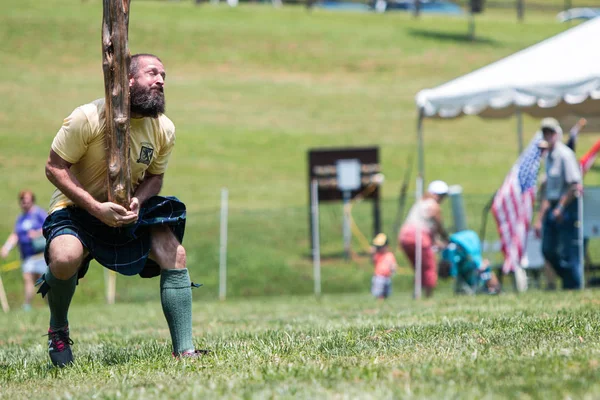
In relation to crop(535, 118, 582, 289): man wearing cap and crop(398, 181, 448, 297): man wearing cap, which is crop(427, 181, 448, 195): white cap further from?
crop(535, 118, 582, 289): man wearing cap

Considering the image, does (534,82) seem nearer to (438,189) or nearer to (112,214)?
(438,189)

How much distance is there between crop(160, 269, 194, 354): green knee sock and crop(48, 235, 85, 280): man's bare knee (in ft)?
1.56

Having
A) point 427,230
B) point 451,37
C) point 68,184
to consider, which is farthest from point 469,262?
point 451,37

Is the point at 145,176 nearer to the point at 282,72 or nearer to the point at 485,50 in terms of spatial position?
the point at 282,72

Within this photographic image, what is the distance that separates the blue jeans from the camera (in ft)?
38.8

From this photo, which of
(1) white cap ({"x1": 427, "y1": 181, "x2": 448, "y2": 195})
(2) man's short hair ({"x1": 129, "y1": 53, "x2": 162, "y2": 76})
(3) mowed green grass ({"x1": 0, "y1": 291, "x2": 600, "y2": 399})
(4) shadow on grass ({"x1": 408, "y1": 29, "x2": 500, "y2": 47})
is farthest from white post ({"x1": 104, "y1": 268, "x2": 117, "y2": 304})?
(4) shadow on grass ({"x1": 408, "y1": 29, "x2": 500, "y2": 47})

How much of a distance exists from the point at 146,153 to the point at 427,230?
8.64m

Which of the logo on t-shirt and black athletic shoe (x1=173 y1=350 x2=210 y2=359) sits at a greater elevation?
the logo on t-shirt

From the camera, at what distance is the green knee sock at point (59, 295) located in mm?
5102

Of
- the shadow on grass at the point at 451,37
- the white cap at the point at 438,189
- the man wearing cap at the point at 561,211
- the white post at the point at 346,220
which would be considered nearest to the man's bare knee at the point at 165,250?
the man wearing cap at the point at 561,211

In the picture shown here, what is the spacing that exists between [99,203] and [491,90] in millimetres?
8769

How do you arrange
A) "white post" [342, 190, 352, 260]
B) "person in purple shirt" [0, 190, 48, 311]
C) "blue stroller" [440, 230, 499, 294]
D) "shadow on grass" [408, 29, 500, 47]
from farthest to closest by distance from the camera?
1. "shadow on grass" [408, 29, 500, 47]
2. "white post" [342, 190, 352, 260]
3. "person in purple shirt" [0, 190, 48, 311]
4. "blue stroller" [440, 230, 499, 294]

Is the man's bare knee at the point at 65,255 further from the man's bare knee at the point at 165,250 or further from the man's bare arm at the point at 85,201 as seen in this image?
the man's bare knee at the point at 165,250

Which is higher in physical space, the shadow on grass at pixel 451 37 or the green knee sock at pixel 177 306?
the shadow on grass at pixel 451 37
